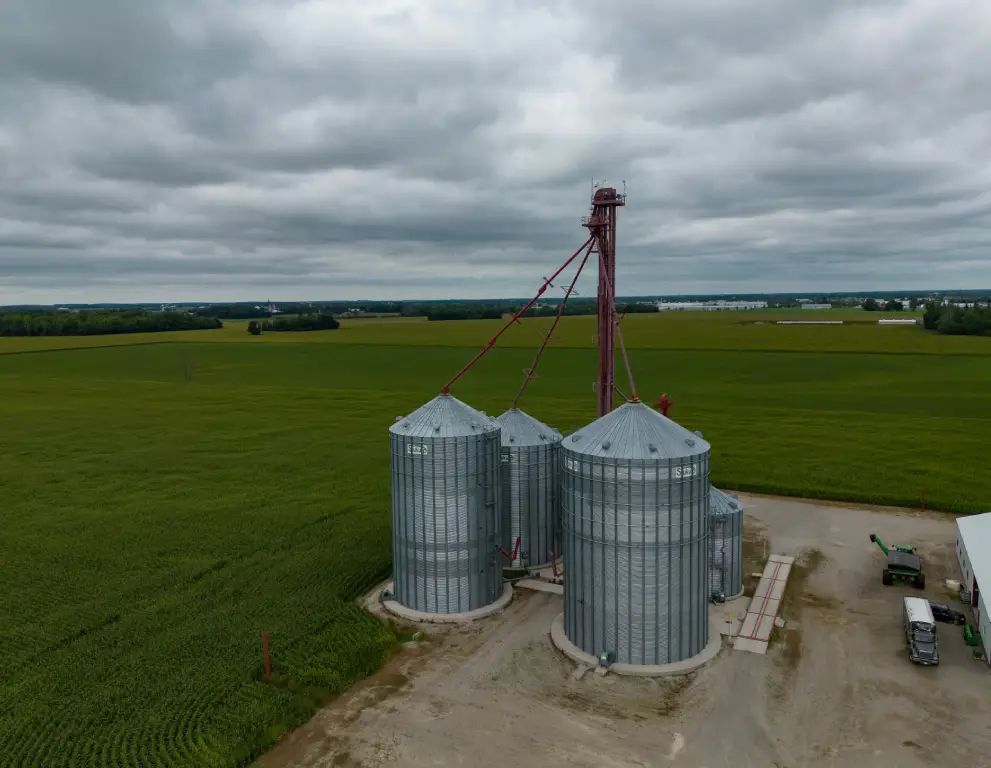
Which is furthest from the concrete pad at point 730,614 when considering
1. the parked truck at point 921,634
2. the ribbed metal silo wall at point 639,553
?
the parked truck at point 921,634

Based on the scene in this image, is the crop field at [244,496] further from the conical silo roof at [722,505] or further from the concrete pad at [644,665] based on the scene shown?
the conical silo roof at [722,505]

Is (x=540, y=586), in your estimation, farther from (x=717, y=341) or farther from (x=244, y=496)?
(x=717, y=341)

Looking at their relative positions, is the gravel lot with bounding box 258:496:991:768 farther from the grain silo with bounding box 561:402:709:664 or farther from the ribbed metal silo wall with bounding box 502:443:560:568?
the ribbed metal silo wall with bounding box 502:443:560:568

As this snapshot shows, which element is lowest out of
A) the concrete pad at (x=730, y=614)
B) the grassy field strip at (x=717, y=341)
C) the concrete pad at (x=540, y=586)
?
the concrete pad at (x=730, y=614)

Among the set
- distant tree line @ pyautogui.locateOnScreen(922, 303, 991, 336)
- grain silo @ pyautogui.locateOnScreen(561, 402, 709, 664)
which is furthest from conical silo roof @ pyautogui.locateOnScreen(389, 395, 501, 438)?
distant tree line @ pyautogui.locateOnScreen(922, 303, 991, 336)

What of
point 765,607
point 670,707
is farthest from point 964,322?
point 670,707

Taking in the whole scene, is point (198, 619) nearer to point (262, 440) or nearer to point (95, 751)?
point (95, 751)
